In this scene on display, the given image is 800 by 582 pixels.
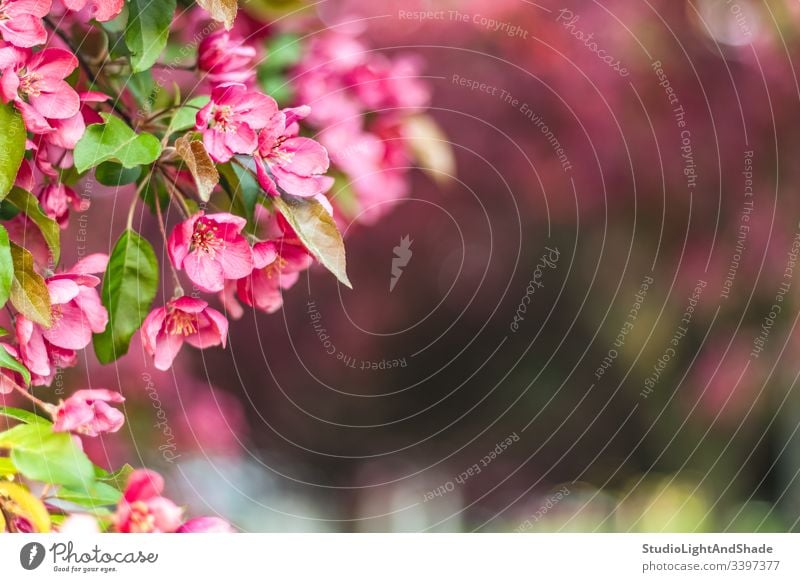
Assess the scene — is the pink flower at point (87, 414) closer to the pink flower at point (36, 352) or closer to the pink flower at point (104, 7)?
the pink flower at point (36, 352)

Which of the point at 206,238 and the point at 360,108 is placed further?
the point at 360,108

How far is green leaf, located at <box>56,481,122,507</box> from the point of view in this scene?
1.19 ft

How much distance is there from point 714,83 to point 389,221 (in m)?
0.36

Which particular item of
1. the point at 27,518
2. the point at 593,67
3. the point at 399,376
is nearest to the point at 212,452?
the point at 399,376

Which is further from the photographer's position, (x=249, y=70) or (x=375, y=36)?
(x=375, y=36)

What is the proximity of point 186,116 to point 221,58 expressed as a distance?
0.04 metres

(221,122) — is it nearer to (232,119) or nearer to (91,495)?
(232,119)

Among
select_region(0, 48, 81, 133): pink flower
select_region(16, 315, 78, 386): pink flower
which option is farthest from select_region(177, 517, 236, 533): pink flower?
select_region(0, 48, 81, 133): pink flower

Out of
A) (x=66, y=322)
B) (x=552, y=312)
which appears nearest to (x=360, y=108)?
(x=66, y=322)

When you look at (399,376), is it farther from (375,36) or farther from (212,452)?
(375,36)

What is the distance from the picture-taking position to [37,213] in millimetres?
353

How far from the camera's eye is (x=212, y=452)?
0.66 m

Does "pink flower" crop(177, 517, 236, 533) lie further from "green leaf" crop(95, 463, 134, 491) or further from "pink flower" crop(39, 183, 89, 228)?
"pink flower" crop(39, 183, 89, 228)
